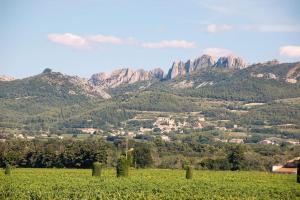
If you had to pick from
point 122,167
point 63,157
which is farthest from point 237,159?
point 122,167

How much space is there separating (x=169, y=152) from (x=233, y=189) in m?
87.6

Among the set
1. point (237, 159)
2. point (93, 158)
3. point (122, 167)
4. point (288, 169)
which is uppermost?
point (122, 167)

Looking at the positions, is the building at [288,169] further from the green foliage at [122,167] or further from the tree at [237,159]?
the green foliage at [122,167]

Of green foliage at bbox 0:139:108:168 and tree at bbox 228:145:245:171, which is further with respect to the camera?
tree at bbox 228:145:245:171

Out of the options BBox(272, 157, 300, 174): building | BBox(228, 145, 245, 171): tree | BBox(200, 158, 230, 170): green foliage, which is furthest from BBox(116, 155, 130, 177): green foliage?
BBox(228, 145, 245, 171): tree

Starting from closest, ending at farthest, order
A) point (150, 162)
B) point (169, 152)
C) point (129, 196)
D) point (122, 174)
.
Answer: point (129, 196) → point (122, 174) → point (150, 162) → point (169, 152)

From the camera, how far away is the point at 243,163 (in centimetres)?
10225

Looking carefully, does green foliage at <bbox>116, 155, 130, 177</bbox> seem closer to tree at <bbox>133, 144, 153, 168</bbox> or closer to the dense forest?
the dense forest

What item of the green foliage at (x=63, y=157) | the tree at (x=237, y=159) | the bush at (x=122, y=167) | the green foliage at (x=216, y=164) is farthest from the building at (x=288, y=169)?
the bush at (x=122, y=167)

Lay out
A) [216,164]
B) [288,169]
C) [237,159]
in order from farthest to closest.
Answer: [237,159] → [216,164] → [288,169]

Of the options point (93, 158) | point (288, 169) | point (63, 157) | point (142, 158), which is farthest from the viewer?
point (142, 158)

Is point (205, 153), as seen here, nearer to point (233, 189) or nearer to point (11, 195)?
point (233, 189)

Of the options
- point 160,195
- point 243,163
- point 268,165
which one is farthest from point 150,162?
point 160,195

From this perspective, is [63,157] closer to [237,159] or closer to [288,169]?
[237,159]
